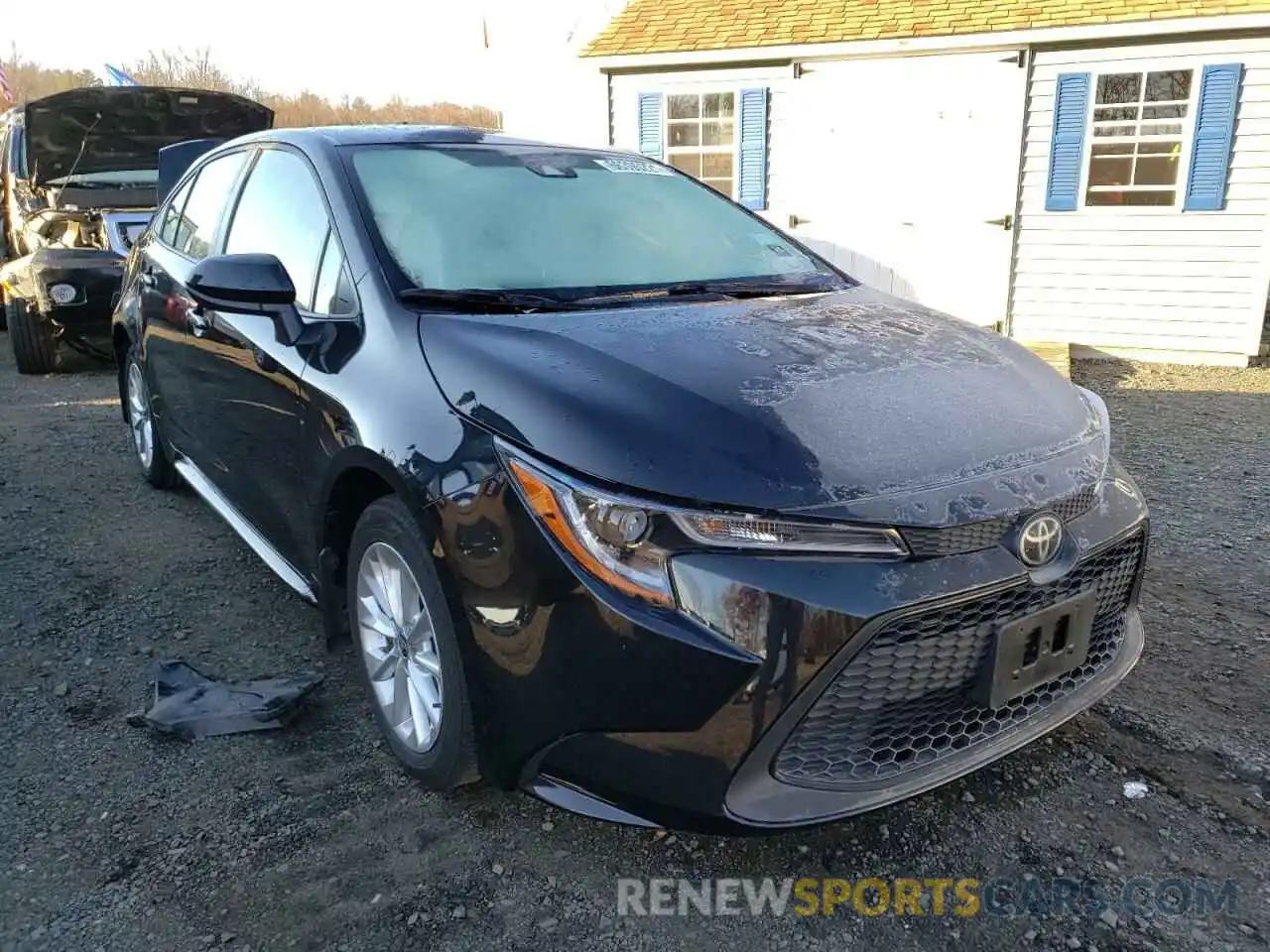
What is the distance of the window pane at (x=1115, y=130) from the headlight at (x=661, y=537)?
26.9 ft

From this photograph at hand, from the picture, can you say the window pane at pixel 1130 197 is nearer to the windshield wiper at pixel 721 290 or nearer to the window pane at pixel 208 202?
the windshield wiper at pixel 721 290

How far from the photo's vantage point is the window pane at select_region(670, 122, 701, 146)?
10.2m

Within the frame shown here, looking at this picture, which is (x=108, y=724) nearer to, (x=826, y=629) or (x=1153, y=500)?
(x=826, y=629)

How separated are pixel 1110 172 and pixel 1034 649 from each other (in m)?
8.10

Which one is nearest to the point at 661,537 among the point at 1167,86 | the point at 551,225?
the point at 551,225

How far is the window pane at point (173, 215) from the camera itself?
4.10 metres

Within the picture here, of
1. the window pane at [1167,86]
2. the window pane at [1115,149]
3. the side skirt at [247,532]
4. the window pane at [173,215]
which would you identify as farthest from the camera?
the window pane at [1115,149]

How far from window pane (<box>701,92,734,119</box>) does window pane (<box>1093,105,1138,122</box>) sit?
3436 mm

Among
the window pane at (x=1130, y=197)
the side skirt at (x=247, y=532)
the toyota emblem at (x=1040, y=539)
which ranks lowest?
the side skirt at (x=247, y=532)

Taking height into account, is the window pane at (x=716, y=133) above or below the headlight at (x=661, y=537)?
above

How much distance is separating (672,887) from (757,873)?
192 mm

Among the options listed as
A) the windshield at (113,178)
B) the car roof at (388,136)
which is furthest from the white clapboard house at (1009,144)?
the car roof at (388,136)

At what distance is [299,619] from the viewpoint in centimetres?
338

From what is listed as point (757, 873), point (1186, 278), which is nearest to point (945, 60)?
point (1186, 278)
